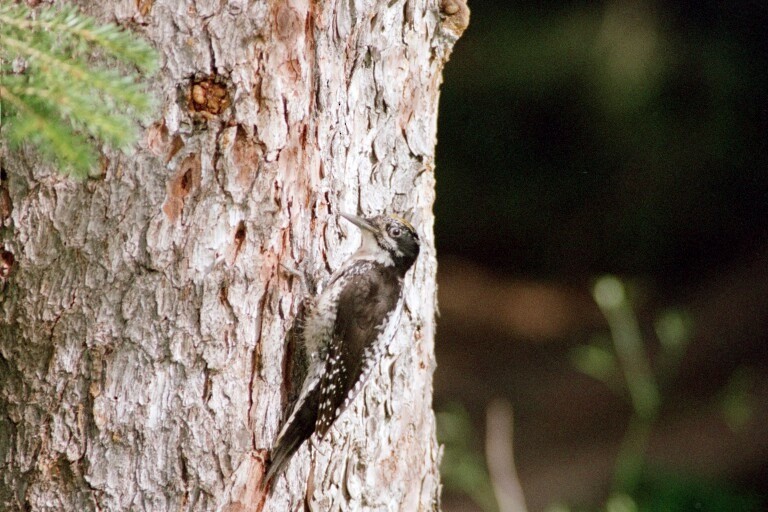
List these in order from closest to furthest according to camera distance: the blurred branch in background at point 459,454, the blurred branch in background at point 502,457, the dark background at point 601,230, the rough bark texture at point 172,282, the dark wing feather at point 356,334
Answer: the rough bark texture at point 172,282 < the dark wing feather at point 356,334 < the blurred branch in background at point 502,457 < the blurred branch in background at point 459,454 < the dark background at point 601,230

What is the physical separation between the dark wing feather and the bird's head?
44 millimetres

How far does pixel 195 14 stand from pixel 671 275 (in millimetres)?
5588

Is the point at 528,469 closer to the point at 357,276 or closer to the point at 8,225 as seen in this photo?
the point at 357,276

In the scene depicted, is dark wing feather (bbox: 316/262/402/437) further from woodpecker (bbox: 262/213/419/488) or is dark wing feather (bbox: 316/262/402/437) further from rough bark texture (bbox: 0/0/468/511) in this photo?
rough bark texture (bbox: 0/0/468/511)

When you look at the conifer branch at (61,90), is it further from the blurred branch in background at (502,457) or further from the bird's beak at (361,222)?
the blurred branch in background at (502,457)

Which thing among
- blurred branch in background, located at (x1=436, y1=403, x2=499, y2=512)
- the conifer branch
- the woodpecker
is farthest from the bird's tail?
blurred branch in background, located at (x1=436, y1=403, x2=499, y2=512)

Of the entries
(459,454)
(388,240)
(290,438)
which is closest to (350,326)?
(388,240)

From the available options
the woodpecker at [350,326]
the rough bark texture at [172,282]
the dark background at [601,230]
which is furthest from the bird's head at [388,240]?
the dark background at [601,230]

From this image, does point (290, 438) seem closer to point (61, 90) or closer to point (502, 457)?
point (61, 90)

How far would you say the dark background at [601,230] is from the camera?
576 cm

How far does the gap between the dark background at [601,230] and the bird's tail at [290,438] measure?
287cm

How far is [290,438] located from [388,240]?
2.31 ft

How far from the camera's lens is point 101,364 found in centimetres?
217

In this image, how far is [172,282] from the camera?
2191 millimetres
